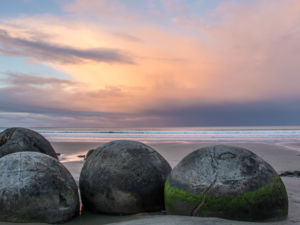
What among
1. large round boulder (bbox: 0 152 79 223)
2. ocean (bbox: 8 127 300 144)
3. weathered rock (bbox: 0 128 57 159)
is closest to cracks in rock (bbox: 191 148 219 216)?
large round boulder (bbox: 0 152 79 223)

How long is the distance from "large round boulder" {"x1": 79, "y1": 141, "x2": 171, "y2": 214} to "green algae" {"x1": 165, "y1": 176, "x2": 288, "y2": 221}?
694mm

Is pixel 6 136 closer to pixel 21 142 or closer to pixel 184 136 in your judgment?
pixel 21 142

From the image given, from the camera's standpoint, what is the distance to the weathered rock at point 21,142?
6.03 meters

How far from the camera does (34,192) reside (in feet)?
13.0

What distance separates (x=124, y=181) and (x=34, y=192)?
1267mm

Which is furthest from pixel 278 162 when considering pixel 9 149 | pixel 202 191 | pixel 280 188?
pixel 9 149

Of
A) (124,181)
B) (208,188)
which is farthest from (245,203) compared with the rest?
(124,181)

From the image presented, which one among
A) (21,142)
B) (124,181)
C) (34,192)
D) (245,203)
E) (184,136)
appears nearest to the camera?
(245,203)

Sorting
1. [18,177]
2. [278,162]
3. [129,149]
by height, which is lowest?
[278,162]

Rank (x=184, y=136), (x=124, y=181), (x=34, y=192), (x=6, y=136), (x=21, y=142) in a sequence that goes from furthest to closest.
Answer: (x=184, y=136)
(x=6, y=136)
(x=21, y=142)
(x=124, y=181)
(x=34, y=192)

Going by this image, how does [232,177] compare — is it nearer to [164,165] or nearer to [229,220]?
[229,220]

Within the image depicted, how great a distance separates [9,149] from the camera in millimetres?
6008

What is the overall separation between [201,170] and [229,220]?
0.69 m

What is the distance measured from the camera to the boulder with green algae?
3.71 meters
